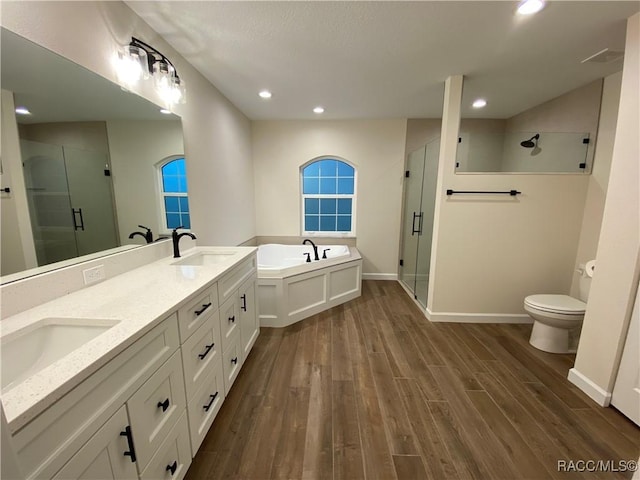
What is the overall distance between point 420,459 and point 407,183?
10.9 ft

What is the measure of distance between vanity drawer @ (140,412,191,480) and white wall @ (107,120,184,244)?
112cm

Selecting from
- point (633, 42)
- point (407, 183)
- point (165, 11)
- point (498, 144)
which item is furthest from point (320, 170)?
point (633, 42)

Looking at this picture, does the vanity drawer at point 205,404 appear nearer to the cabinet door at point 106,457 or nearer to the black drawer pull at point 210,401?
the black drawer pull at point 210,401

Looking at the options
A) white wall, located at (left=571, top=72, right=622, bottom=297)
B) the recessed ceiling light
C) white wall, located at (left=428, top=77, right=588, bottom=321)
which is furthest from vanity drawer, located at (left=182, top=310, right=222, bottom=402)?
white wall, located at (left=571, top=72, right=622, bottom=297)

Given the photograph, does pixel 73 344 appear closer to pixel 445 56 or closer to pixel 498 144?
pixel 445 56

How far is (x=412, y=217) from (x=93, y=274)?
3436mm

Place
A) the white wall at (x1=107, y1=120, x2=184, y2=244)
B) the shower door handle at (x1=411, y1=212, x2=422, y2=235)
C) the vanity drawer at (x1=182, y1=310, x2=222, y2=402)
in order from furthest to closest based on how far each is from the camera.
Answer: the shower door handle at (x1=411, y1=212, x2=422, y2=235)
the white wall at (x1=107, y1=120, x2=184, y2=244)
the vanity drawer at (x1=182, y1=310, x2=222, y2=402)

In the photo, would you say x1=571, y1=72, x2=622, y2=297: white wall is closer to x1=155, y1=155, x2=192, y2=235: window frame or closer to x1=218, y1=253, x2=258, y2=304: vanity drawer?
x1=218, y1=253, x2=258, y2=304: vanity drawer

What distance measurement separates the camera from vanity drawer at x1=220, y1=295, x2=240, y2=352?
160 cm

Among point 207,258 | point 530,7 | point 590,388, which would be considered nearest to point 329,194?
point 207,258

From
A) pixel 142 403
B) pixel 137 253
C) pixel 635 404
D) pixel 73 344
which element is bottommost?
pixel 635 404

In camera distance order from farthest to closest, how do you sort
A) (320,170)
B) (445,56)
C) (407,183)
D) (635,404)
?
1. (320,170)
2. (407,183)
3. (445,56)
4. (635,404)

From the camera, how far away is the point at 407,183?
3891mm

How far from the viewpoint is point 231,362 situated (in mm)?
1750
